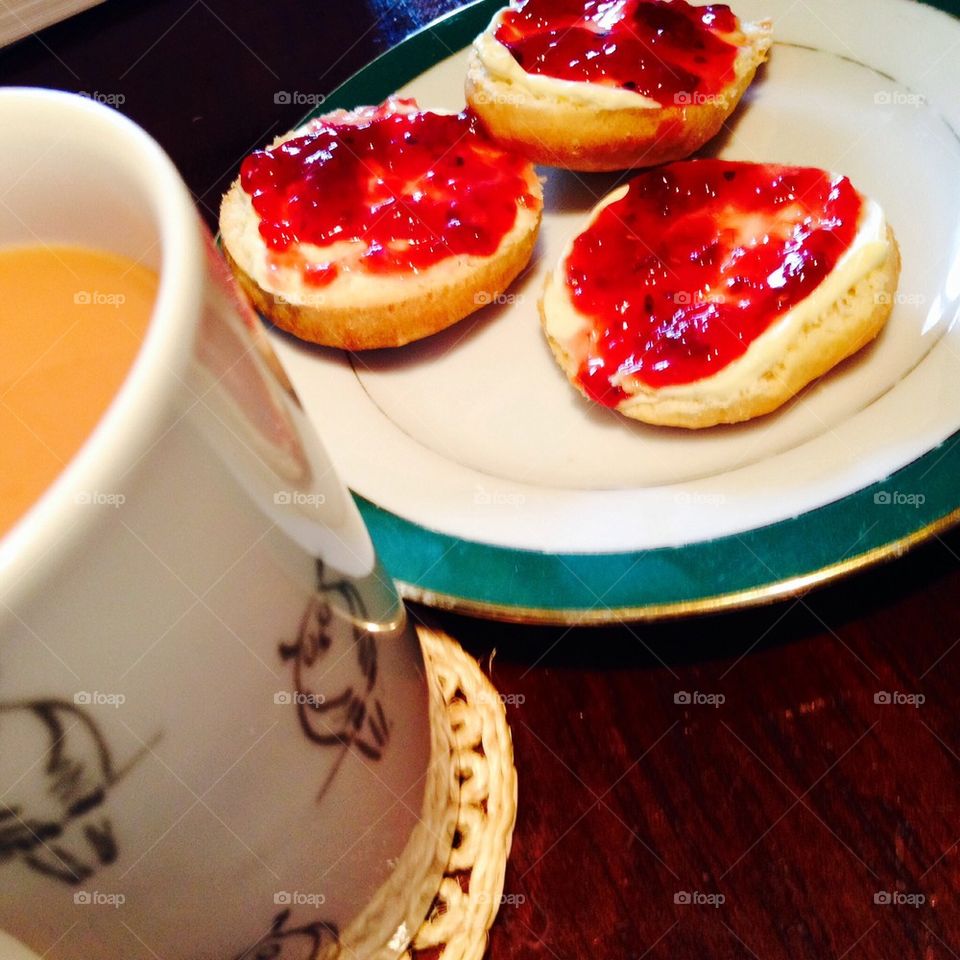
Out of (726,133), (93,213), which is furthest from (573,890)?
(726,133)

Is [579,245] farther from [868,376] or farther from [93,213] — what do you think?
[93,213]

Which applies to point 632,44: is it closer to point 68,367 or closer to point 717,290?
point 717,290

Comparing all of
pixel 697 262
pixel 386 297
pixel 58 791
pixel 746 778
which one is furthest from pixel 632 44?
pixel 58 791

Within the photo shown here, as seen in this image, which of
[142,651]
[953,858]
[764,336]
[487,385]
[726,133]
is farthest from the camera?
[726,133]

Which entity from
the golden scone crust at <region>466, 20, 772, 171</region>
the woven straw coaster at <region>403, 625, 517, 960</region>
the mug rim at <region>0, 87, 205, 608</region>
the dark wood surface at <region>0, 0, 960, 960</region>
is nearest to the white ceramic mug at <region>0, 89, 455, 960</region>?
the mug rim at <region>0, 87, 205, 608</region>

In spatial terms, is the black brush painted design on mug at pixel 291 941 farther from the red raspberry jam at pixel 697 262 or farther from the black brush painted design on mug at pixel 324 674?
the red raspberry jam at pixel 697 262

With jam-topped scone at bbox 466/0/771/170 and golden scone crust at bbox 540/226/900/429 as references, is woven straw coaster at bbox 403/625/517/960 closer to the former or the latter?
golden scone crust at bbox 540/226/900/429
